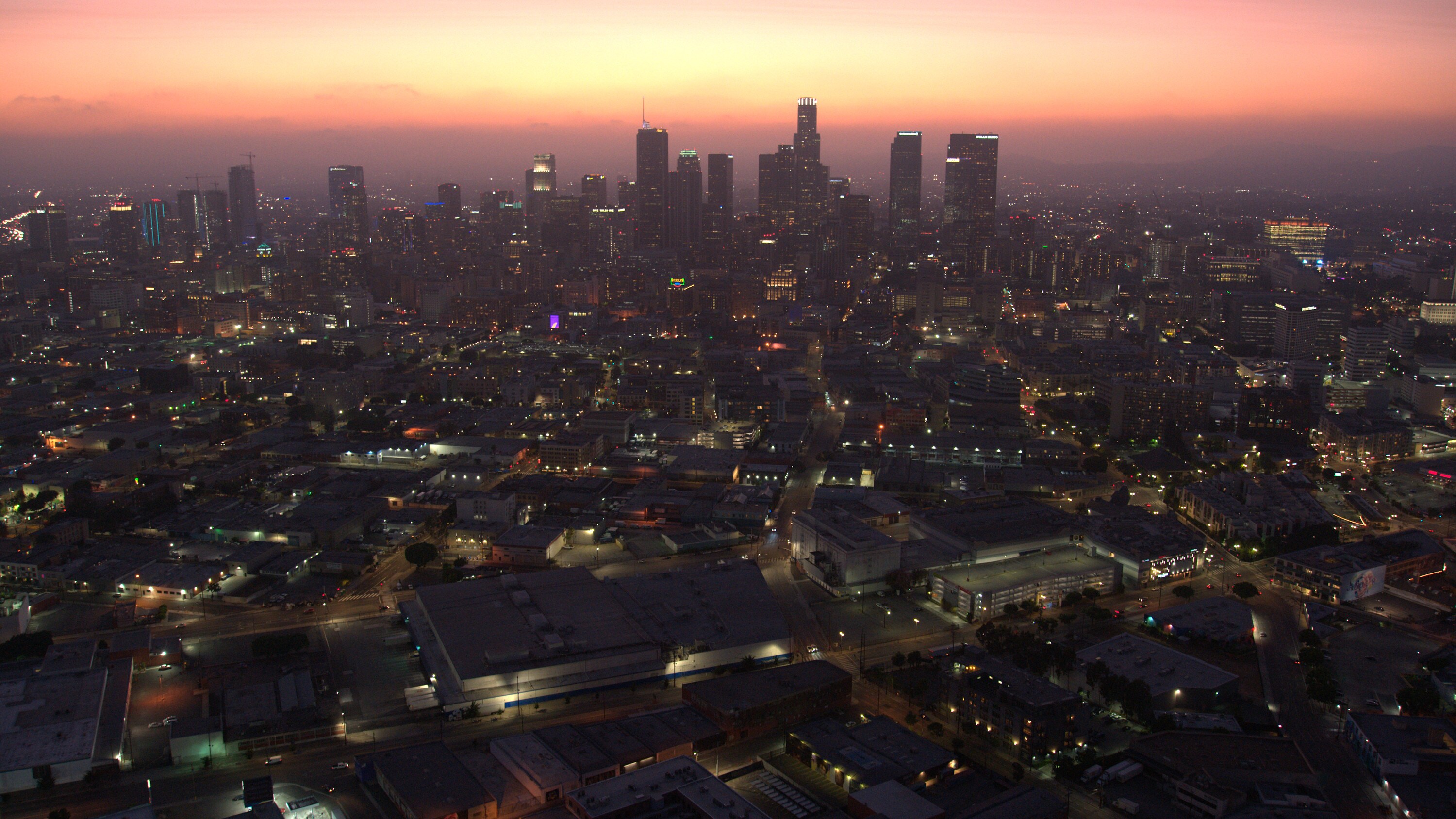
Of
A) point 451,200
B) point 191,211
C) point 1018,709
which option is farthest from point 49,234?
point 1018,709

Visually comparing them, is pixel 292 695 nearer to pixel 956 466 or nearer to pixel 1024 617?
pixel 1024 617

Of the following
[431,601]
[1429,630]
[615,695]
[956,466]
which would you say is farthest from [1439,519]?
[431,601]

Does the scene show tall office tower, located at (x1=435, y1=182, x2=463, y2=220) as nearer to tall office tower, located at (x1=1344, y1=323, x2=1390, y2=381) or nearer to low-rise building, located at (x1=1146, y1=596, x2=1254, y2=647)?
tall office tower, located at (x1=1344, y1=323, x2=1390, y2=381)

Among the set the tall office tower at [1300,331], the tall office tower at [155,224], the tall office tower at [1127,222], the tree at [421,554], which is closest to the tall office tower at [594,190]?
the tall office tower at [155,224]

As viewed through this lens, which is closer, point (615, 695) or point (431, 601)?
point (615, 695)

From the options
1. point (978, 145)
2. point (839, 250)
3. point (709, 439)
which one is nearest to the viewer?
point (709, 439)

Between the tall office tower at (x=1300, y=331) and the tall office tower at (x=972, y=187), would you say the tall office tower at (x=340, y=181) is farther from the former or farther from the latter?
the tall office tower at (x=1300, y=331)

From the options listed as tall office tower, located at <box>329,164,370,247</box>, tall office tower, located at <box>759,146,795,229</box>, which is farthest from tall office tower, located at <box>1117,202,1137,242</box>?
tall office tower, located at <box>329,164,370,247</box>
